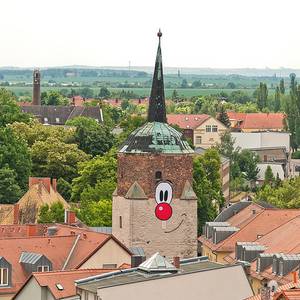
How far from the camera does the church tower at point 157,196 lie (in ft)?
238

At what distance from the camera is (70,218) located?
283ft

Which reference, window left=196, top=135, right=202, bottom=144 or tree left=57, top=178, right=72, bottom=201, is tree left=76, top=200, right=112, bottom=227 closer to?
tree left=57, top=178, right=72, bottom=201

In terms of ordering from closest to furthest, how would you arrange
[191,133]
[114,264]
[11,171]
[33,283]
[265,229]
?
1. [33,283]
2. [114,264]
3. [265,229]
4. [11,171]
5. [191,133]

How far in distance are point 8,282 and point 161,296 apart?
1662 centimetres

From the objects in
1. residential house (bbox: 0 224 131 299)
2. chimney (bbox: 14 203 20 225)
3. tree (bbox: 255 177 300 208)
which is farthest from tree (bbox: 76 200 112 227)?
residential house (bbox: 0 224 131 299)

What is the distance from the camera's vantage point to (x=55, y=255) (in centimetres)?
6825

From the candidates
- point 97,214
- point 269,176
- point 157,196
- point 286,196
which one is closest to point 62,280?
point 157,196

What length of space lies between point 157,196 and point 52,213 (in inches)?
860

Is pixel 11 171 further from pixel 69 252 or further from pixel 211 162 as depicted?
pixel 69 252

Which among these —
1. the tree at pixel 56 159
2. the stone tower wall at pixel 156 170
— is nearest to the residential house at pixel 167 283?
the stone tower wall at pixel 156 170

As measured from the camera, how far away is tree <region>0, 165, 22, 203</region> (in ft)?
369

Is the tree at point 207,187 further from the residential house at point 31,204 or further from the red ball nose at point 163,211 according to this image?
the red ball nose at point 163,211

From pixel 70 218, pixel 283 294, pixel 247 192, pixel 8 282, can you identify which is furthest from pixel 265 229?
pixel 247 192

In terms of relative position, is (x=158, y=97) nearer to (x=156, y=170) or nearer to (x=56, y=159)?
(x=156, y=170)
